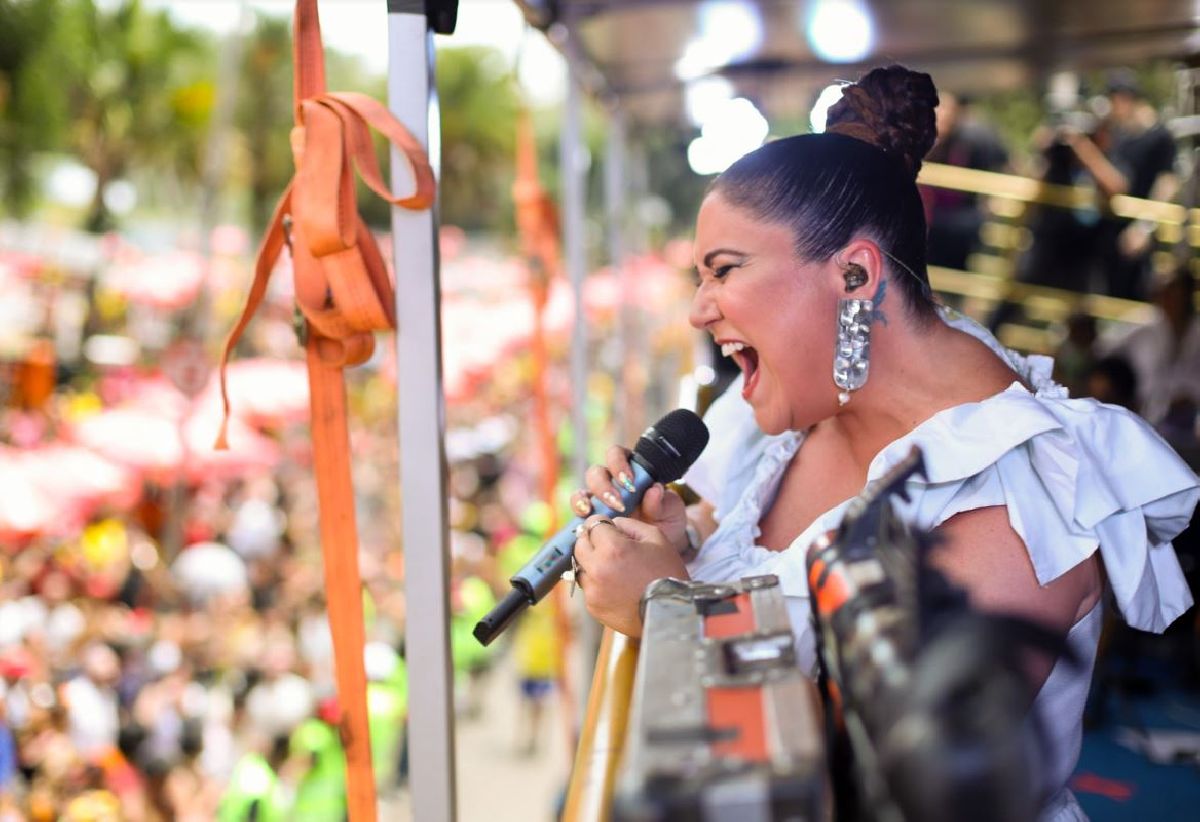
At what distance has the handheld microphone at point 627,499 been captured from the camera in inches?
53.7

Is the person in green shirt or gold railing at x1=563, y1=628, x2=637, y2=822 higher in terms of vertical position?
gold railing at x1=563, y1=628, x2=637, y2=822

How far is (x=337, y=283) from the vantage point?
1.57 metres

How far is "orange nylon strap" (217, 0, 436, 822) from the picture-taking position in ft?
5.03

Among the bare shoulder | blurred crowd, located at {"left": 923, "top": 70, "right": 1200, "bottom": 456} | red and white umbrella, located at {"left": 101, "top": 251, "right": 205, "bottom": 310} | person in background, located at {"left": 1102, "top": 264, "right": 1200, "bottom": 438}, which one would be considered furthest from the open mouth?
red and white umbrella, located at {"left": 101, "top": 251, "right": 205, "bottom": 310}

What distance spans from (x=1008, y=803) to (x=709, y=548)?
103cm

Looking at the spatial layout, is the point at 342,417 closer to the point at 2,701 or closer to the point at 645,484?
the point at 645,484

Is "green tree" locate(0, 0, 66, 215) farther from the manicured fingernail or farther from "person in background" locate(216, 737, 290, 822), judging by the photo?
the manicured fingernail

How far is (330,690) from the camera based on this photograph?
25.3 feet

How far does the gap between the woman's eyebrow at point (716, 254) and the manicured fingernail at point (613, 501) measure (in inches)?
13.3

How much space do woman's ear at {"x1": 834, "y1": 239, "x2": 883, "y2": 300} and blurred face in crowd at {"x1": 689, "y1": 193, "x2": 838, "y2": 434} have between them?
0.02 meters

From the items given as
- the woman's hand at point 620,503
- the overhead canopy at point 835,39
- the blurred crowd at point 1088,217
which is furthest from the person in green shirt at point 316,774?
the woman's hand at point 620,503

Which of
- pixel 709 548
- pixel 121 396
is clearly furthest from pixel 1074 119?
pixel 121 396

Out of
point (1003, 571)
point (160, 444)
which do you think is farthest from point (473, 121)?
point (1003, 571)

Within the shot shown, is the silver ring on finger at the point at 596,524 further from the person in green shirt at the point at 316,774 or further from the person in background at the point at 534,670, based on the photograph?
the person in background at the point at 534,670
